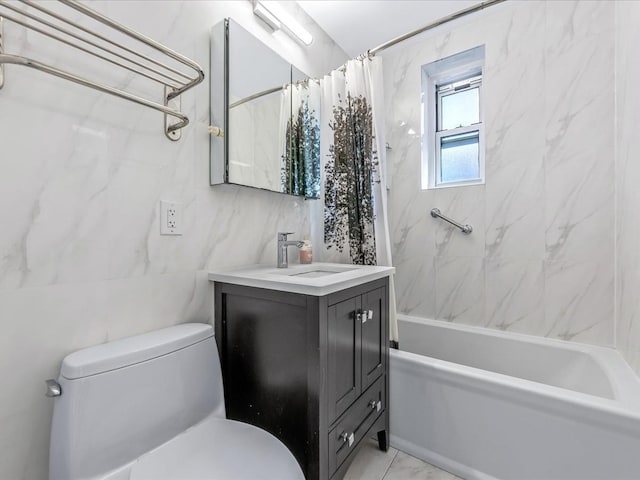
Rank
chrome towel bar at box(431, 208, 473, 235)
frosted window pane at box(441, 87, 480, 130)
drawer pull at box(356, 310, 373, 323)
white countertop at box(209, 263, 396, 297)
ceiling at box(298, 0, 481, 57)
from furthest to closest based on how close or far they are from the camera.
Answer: frosted window pane at box(441, 87, 480, 130)
chrome towel bar at box(431, 208, 473, 235)
ceiling at box(298, 0, 481, 57)
drawer pull at box(356, 310, 373, 323)
white countertop at box(209, 263, 396, 297)

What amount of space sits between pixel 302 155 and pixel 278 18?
71 centimetres

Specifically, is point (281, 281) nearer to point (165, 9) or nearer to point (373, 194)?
point (373, 194)

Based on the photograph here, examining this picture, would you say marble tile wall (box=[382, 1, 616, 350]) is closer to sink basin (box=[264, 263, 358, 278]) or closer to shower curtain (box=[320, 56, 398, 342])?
shower curtain (box=[320, 56, 398, 342])

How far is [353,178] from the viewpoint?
1719mm

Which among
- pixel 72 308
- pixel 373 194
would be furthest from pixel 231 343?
pixel 373 194

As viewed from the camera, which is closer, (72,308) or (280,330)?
(72,308)

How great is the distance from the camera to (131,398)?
3.01 ft

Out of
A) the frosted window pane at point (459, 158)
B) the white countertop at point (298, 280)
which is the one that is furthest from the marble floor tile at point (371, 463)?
the frosted window pane at point (459, 158)

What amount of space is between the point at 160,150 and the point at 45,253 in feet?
1.64

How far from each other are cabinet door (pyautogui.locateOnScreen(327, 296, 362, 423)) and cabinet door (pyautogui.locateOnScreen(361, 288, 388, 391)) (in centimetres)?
5

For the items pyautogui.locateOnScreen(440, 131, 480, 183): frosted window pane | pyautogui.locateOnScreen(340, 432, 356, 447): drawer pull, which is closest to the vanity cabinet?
pyautogui.locateOnScreen(340, 432, 356, 447): drawer pull

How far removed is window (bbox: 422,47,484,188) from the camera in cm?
215

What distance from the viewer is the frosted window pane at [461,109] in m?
2.17

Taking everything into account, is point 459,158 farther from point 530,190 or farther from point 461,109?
point 530,190
